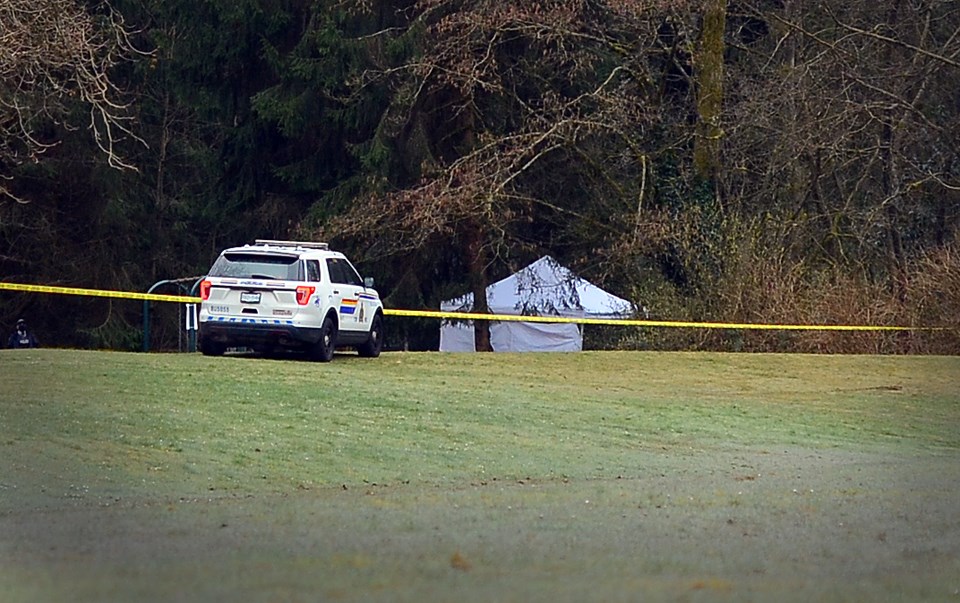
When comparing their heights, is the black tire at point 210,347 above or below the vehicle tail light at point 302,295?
below

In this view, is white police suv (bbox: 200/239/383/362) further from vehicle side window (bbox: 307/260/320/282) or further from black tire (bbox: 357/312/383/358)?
black tire (bbox: 357/312/383/358)

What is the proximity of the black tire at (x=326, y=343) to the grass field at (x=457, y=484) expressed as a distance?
1.04ft

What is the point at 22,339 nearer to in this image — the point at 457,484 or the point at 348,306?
the point at 348,306

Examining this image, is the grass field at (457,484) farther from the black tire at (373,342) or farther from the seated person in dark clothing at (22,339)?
the seated person in dark clothing at (22,339)

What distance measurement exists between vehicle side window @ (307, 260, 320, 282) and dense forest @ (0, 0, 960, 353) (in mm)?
7985

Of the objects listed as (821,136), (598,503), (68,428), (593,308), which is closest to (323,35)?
(593,308)

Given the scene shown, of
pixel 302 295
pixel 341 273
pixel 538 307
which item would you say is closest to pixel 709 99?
pixel 538 307

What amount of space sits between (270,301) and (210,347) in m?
1.59

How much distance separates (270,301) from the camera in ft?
81.1

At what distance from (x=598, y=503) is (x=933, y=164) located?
99.3 feet

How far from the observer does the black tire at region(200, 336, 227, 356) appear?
83.1 ft

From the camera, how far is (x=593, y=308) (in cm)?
4103

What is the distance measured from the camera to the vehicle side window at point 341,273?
25.9 m

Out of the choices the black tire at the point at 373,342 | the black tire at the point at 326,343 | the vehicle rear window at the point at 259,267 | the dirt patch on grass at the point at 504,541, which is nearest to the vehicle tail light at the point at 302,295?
the vehicle rear window at the point at 259,267
